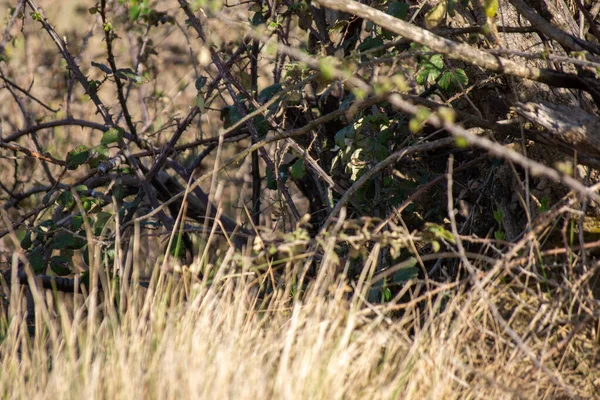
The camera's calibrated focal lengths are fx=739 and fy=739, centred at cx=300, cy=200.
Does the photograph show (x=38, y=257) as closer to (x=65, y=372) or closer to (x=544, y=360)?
(x=65, y=372)

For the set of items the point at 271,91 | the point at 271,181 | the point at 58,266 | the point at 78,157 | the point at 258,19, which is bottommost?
the point at 58,266

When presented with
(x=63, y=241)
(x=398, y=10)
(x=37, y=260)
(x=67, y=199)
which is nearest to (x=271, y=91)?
(x=398, y=10)

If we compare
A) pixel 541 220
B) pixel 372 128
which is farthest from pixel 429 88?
pixel 541 220

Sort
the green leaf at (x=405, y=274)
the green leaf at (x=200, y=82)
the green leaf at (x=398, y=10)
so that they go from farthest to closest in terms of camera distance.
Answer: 1. the green leaf at (x=200, y=82)
2. the green leaf at (x=398, y=10)
3. the green leaf at (x=405, y=274)

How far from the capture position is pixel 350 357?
2148mm

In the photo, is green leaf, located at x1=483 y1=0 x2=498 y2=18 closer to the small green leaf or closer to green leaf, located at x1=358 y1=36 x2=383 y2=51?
green leaf, located at x1=358 y1=36 x2=383 y2=51

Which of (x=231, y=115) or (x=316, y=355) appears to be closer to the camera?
(x=316, y=355)

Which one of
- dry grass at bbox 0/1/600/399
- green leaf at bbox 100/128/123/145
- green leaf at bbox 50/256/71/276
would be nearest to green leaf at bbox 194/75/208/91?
green leaf at bbox 100/128/123/145

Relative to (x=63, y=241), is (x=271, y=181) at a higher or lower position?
higher

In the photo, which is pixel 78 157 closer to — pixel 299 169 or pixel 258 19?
pixel 299 169

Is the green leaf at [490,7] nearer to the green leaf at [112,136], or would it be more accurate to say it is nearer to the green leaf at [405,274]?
the green leaf at [405,274]

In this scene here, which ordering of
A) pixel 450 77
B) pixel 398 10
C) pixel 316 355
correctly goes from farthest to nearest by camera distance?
1. pixel 398 10
2. pixel 450 77
3. pixel 316 355

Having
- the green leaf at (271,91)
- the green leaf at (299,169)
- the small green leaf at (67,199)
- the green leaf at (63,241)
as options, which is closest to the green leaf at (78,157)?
the small green leaf at (67,199)

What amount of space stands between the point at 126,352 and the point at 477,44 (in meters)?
1.89
